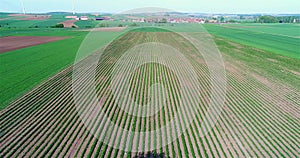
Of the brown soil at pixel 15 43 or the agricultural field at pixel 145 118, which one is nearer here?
the agricultural field at pixel 145 118

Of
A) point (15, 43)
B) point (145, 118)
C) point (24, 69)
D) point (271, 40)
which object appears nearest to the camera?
point (145, 118)

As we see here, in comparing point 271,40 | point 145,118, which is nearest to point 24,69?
point 145,118

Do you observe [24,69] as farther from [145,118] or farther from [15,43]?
[15,43]

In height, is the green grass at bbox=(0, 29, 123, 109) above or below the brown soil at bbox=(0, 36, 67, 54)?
below

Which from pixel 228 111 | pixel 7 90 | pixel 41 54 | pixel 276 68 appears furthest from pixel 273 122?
pixel 41 54

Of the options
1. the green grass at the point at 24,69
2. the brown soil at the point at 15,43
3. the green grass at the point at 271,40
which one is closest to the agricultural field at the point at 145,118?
the green grass at the point at 24,69

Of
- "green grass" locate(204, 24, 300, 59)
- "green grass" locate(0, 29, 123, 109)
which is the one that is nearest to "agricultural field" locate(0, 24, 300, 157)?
"green grass" locate(0, 29, 123, 109)

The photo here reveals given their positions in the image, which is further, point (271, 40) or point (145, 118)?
point (271, 40)

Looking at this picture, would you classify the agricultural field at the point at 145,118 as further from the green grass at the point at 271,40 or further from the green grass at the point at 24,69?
the green grass at the point at 271,40

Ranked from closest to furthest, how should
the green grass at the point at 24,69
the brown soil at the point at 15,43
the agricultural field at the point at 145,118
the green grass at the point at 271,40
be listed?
the agricultural field at the point at 145,118, the green grass at the point at 24,69, the brown soil at the point at 15,43, the green grass at the point at 271,40

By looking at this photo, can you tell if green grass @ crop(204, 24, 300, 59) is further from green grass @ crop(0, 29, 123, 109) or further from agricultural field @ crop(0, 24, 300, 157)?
green grass @ crop(0, 29, 123, 109)

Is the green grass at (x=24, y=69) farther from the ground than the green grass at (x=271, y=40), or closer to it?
closer to it
